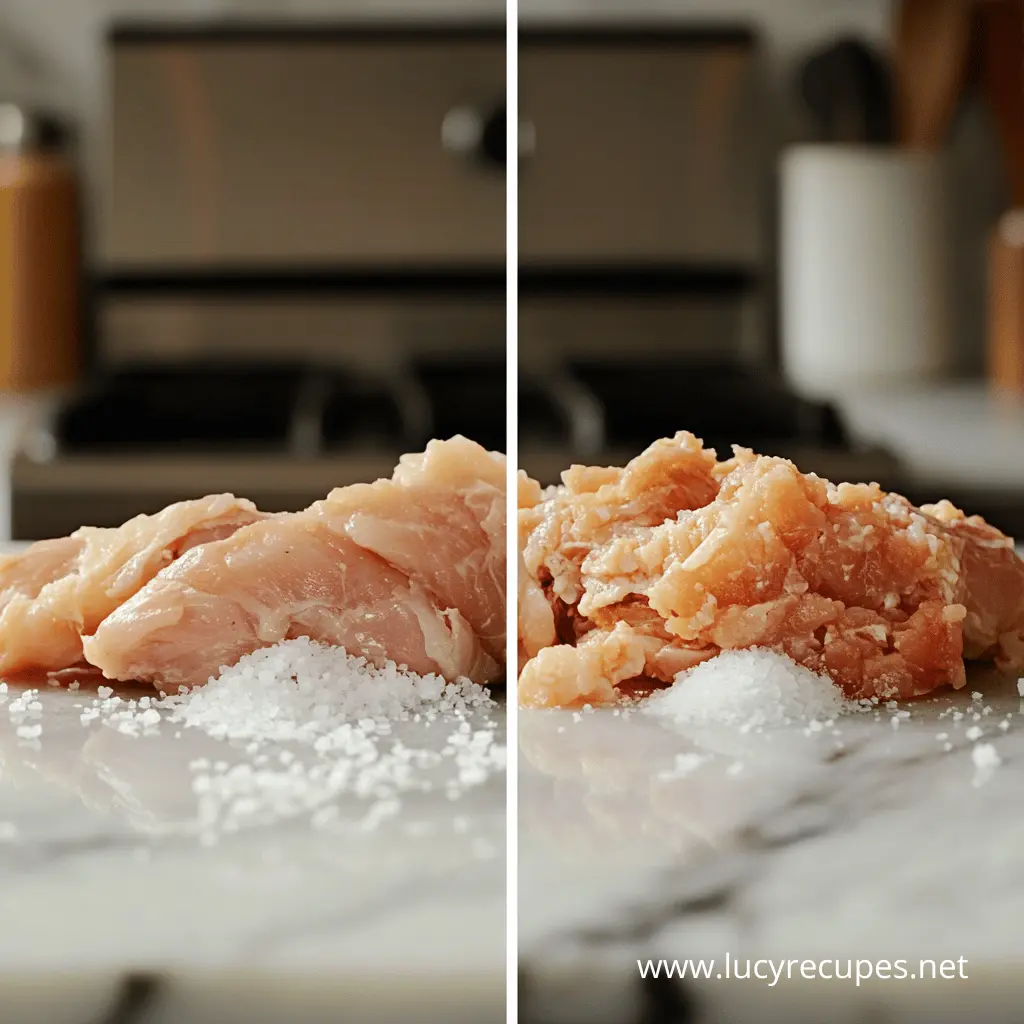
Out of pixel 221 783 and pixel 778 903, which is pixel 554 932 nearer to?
pixel 778 903

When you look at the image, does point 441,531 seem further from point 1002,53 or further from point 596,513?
point 1002,53

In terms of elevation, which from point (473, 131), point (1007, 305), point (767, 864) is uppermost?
point (473, 131)

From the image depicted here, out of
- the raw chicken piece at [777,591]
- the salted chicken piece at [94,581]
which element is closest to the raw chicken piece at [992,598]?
the raw chicken piece at [777,591]

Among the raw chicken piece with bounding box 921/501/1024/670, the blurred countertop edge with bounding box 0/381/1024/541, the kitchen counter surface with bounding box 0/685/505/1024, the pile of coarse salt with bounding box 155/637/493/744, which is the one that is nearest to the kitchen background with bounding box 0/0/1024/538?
the blurred countertop edge with bounding box 0/381/1024/541

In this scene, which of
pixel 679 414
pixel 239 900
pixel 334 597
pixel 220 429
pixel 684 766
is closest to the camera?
pixel 239 900

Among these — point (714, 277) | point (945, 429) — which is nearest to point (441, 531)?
point (714, 277)

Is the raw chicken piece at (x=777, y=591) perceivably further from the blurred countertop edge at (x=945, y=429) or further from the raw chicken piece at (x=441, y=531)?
the blurred countertop edge at (x=945, y=429)

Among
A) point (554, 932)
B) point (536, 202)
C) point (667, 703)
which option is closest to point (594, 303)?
point (536, 202)
